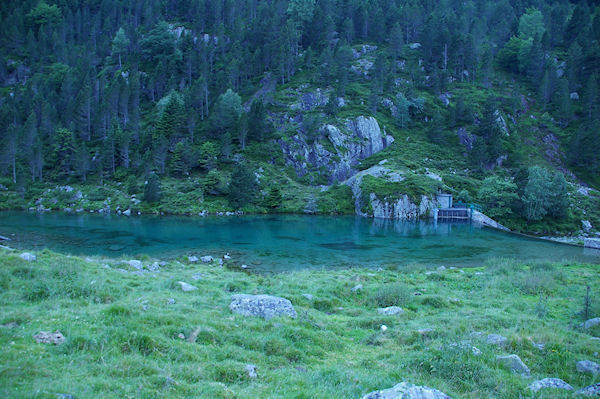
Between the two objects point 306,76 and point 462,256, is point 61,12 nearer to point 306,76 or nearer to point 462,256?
point 306,76

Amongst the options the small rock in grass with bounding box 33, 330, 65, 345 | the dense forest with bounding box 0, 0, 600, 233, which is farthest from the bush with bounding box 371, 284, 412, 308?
the dense forest with bounding box 0, 0, 600, 233

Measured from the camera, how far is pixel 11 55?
134m

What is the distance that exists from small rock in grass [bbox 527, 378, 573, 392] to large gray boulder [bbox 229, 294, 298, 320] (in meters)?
7.53

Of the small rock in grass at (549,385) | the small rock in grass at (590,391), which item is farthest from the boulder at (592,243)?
the small rock in grass at (590,391)

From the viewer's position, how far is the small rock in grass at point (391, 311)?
A: 15277 mm

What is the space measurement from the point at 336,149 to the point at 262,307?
273ft

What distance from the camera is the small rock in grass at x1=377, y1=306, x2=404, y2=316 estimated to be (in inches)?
601

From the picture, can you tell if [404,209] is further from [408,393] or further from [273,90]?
[408,393]

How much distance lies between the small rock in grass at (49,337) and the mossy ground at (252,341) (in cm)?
17

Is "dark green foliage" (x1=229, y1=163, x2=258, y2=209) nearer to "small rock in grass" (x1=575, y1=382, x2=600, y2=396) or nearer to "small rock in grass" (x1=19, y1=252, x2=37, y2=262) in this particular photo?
"small rock in grass" (x1=19, y1=252, x2=37, y2=262)

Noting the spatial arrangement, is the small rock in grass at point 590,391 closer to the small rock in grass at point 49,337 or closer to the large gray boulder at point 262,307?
the large gray boulder at point 262,307

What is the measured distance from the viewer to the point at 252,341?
1023cm

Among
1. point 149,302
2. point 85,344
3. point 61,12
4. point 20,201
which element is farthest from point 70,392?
point 61,12

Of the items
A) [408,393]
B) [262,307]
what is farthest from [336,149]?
[408,393]
